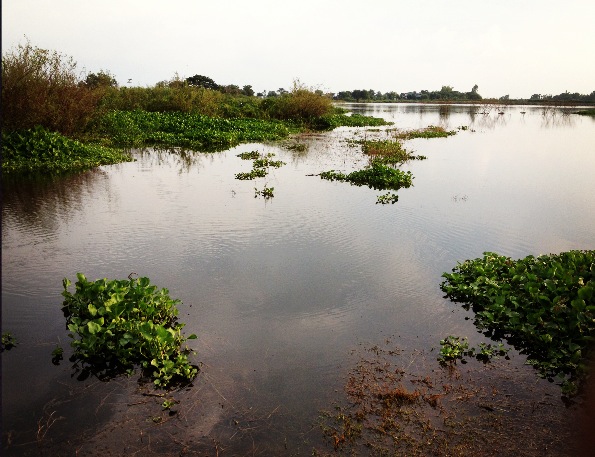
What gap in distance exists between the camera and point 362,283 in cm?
820

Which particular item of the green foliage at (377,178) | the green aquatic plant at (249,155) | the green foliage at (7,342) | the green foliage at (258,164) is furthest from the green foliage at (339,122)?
the green foliage at (7,342)

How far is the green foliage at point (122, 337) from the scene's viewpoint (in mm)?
5520

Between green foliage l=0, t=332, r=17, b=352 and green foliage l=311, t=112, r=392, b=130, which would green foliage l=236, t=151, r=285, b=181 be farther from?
green foliage l=311, t=112, r=392, b=130

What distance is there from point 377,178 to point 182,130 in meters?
16.3

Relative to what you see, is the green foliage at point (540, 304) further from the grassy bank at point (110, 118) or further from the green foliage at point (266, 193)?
the grassy bank at point (110, 118)

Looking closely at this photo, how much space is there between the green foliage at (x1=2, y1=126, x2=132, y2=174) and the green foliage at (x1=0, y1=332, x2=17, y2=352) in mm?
12120

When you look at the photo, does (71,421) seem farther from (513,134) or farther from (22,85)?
(513,134)

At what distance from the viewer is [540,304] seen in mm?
6734

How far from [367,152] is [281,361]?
19.4 metres

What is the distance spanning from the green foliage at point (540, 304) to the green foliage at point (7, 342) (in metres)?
7.20

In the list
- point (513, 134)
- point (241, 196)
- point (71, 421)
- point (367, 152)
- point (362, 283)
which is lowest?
point (71, 421)

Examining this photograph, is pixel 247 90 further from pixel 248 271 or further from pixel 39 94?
pixel 248 271

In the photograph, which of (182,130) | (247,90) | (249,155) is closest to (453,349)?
(249,155)

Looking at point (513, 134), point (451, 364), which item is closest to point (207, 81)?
point (513, 134)
